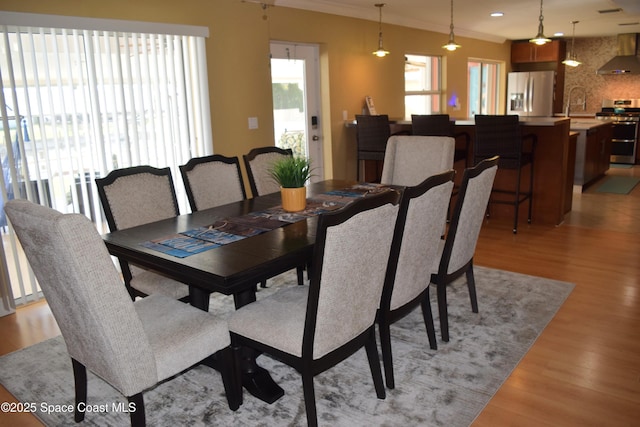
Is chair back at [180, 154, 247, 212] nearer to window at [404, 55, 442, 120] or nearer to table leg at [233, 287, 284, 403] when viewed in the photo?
table leg at [233, 287, 284, 403]

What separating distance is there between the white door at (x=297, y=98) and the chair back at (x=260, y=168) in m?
1.44

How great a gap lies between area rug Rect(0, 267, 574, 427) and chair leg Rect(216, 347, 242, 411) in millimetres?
59

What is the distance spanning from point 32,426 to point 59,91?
230 centimetres

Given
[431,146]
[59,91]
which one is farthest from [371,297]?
[59,91]

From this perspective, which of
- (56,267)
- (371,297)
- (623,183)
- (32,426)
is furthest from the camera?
(623,183)

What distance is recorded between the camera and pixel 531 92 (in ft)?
31.7

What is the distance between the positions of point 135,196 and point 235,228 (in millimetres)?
814

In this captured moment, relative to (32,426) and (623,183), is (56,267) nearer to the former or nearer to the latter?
(32,426)

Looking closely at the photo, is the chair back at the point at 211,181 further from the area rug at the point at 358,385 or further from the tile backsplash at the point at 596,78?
the tile backsplash at the point at 596,78

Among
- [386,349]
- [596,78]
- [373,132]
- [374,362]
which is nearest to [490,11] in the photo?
[373,132]

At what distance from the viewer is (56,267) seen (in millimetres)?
1701

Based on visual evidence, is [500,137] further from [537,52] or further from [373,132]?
[537,52]

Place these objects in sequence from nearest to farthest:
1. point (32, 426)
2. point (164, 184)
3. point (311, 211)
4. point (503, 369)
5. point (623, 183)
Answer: point (32, 426) < point (503, 369) < point (311, 211) < point (164, 184) < point (623, 183)

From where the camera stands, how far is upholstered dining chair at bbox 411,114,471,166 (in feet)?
16.7
